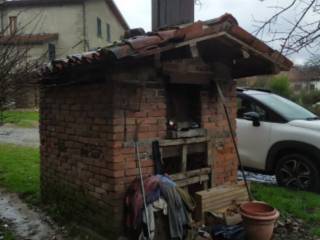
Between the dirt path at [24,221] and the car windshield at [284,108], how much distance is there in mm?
4749

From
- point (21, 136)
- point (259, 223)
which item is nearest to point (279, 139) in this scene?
point (259, 223)

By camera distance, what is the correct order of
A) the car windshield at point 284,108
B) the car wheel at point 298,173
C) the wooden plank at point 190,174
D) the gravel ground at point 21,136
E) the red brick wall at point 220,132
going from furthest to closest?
the gravel ground at point 21,136
the car windshield at point 284,108
the car wheel at point 298,173
the red brick wall at point 220,132
the wooden plank at point 190,174

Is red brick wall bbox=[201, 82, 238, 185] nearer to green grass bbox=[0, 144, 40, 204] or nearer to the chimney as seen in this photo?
the chimney

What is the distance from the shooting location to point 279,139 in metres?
7.50

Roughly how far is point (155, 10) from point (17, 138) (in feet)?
36.1

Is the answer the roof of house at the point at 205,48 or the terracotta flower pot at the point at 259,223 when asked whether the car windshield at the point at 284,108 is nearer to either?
the roof of house at the point at 205,48

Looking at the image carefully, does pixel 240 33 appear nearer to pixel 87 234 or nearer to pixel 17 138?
pixel 87 234

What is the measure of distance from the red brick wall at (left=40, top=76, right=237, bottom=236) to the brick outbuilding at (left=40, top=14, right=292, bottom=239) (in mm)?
13

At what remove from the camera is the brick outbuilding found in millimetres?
4727

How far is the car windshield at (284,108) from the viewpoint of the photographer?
7781 millimetres

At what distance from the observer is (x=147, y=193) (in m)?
4.53

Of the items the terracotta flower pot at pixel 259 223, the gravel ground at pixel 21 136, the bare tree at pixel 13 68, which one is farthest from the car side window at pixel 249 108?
the gravel ground at pixel 21 136

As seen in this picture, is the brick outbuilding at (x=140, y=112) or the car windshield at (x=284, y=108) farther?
the car windshield at (x=284, y=108)

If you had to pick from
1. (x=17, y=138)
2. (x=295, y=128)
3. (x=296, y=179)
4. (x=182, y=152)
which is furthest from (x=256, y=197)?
(x=17, y=138)
